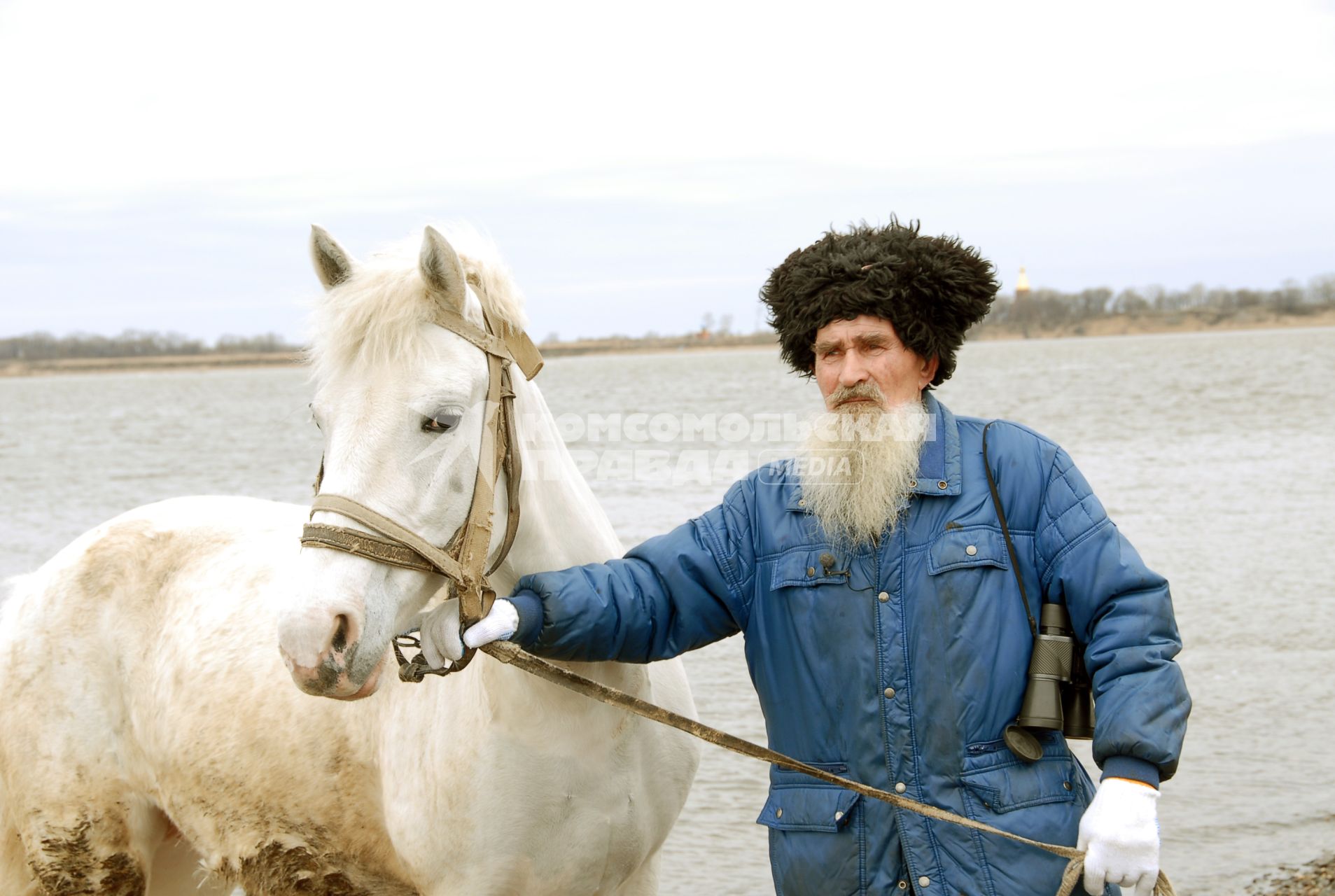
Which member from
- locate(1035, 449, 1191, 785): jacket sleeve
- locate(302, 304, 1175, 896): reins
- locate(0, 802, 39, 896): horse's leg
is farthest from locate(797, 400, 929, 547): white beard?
locate(0, 802, 39, 896): horse's leg

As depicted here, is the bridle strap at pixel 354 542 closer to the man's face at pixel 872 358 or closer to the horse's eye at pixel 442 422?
the horse's eye at pixel 442 422

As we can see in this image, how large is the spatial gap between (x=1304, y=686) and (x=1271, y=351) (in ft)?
266

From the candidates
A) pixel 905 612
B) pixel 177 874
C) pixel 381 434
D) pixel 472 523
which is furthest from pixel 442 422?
pixel 177 874

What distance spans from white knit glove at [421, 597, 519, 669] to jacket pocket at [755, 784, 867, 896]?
0.81 m

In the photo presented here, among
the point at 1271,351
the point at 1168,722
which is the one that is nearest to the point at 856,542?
the point at 1168,722

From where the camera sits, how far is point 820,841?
288cm

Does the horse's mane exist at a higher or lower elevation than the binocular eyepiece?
higher

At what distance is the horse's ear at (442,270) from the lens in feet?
8.95

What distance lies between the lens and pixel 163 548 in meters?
4.33

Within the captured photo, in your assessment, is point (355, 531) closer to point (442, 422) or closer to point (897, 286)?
point (442, 422)

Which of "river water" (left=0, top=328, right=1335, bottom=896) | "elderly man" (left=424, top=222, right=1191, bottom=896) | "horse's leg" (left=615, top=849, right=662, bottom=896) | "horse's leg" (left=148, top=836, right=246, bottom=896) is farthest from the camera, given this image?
"river water" (left=0, top=328, right=1335, bottom=896)

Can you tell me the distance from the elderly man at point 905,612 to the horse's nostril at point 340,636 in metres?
0.34

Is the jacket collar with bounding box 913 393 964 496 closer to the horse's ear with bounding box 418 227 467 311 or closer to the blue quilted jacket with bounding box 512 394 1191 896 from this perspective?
the blue quilted jacket with bounding box 512 394 1191 896

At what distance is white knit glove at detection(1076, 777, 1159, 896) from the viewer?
8.13 ft
